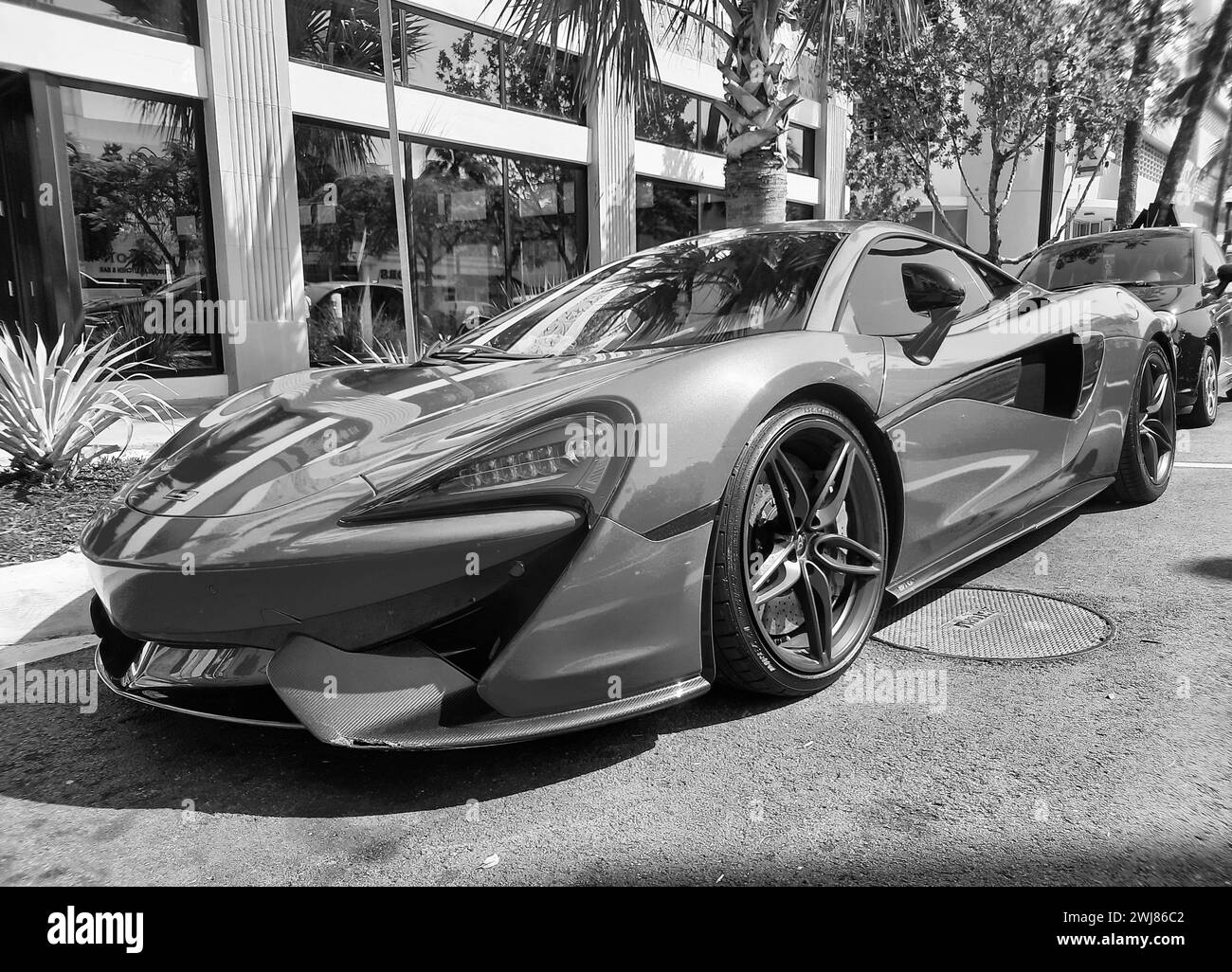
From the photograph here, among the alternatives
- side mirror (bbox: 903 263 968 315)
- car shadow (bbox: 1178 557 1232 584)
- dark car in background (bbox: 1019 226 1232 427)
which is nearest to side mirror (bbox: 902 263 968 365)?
side mirror (bbox: 903 263 968 315)

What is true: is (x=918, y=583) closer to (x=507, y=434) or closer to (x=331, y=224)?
(x=507, y=434)

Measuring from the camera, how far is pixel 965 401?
3.02m

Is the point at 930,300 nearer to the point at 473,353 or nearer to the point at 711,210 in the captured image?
the point at 473,353

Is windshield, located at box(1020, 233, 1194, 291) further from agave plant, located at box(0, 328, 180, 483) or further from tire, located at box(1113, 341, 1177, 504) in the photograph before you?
agave plant, located at box(0, 328, 180, 483)

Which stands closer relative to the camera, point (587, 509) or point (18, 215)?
point (587, 509)

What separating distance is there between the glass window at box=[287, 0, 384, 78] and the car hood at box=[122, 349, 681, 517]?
8314mm

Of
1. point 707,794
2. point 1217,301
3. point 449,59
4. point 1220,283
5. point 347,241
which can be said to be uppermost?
point 449,59

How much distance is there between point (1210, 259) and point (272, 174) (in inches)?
325

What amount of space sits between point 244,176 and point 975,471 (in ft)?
27.2

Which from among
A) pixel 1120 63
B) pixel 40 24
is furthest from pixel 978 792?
pixel 1120 63

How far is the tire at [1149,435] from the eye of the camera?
4.23m

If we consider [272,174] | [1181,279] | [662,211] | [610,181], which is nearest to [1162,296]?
[1181,279]

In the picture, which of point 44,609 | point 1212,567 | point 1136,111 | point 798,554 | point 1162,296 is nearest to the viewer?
point 798,554
